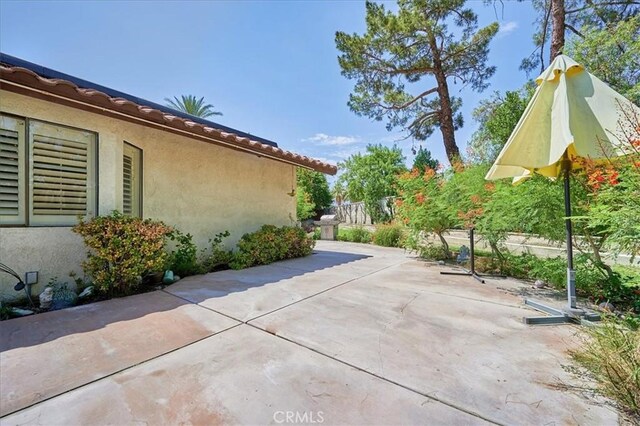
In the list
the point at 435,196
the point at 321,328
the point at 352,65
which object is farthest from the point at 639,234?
the point at 352,65

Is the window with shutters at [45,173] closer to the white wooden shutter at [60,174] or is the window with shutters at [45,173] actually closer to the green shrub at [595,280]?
the white wooden shutter at [60,174]

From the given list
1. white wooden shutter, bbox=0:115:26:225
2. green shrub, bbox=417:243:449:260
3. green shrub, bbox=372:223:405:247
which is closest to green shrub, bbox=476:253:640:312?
green shrub, bbox=417:243:449:260

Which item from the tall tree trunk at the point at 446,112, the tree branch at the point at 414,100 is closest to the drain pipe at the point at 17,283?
the tall tree trunk at the point at 446,112

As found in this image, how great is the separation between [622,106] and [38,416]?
20.5ft

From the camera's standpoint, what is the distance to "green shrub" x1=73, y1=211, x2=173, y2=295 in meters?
4.21

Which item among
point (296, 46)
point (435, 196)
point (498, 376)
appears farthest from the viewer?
point (296, 46)

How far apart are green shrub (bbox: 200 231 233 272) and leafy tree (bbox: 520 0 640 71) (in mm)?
12594

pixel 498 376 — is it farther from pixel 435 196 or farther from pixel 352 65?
pixel 352 65

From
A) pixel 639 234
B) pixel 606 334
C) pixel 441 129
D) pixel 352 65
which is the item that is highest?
pixel 352 65

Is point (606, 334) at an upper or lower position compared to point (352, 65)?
lower

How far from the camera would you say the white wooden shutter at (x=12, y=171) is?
12.7ft

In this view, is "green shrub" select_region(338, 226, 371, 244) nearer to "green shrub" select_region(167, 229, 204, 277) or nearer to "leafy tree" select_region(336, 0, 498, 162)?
"leafy tree" select_region(336, 0, 498, 162)

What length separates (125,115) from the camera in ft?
14.7

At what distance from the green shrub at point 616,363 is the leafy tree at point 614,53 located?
10590 millimetres
